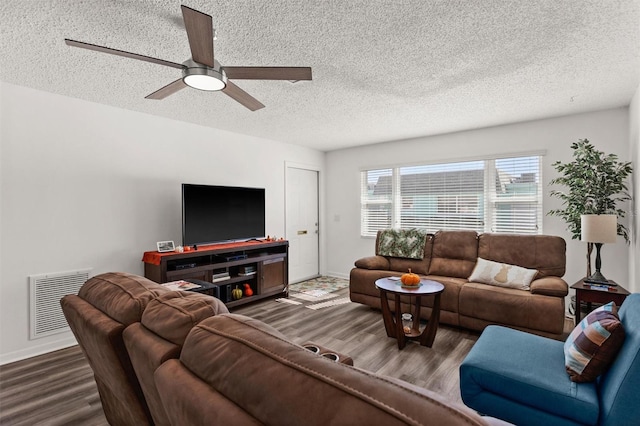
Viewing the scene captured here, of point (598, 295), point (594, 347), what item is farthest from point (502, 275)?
point (594, 347)

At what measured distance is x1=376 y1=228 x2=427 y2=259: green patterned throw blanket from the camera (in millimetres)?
4336

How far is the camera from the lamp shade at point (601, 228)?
2.90 m

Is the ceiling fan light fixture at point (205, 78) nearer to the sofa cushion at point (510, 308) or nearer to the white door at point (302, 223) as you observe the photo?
the sofa cushion at point (510, 308)

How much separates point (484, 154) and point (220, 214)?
12.6ft

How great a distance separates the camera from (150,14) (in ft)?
6.32

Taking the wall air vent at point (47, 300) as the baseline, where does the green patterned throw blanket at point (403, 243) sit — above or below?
above

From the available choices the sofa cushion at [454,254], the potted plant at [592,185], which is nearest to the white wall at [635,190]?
the potted plant at [592,185]

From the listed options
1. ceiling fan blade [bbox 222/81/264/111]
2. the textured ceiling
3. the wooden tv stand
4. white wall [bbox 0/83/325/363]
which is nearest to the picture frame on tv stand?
the wooden tv stand

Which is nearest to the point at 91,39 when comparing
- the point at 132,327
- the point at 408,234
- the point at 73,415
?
the point at 132,327

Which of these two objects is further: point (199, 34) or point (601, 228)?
point (601, 228)

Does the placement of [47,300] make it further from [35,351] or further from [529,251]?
[529,251]

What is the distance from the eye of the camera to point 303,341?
9.99 feet

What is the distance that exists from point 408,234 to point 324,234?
88.0 inches

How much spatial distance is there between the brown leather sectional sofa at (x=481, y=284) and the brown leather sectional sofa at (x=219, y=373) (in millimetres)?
2877
